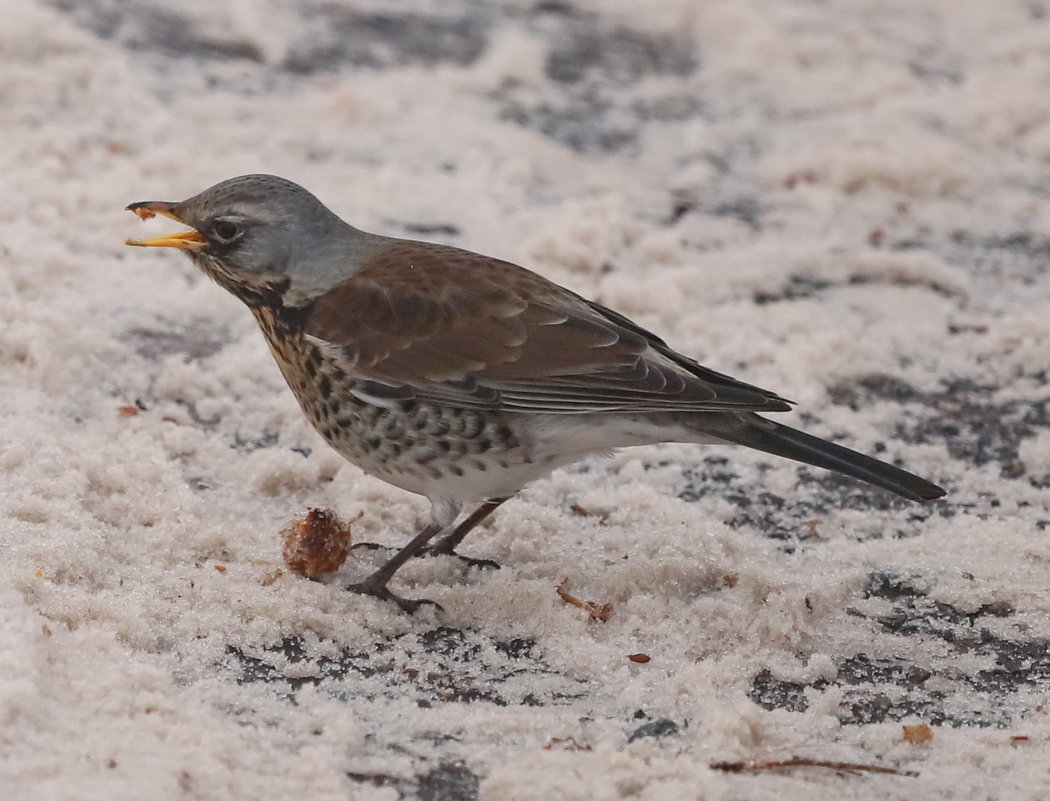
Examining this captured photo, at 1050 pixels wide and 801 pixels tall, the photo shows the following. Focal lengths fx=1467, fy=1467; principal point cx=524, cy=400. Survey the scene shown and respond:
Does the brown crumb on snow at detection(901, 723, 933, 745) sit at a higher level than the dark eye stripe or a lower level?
lower

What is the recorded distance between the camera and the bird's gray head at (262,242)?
12.5 feet

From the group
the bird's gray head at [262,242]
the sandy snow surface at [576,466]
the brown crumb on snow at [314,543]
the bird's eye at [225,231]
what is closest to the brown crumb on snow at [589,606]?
the sandy snow surface at [576,466]

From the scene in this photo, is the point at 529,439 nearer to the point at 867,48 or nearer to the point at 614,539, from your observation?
the point at 614,539

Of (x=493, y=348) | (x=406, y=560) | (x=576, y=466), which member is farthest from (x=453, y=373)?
(x=576, y=466)

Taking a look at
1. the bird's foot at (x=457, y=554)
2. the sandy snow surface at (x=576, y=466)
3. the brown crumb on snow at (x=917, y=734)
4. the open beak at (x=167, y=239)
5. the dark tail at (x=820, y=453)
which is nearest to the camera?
the sandy snow surface at (x=576, y=466)

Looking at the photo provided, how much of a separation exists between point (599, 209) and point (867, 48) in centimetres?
262

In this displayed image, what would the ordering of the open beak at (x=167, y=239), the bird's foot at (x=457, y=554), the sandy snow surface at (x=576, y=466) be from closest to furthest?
the sandy snow surface at (x=576, y=466) < the open beak at (x=167, y=239) < the bird's foot at (x=457, y=554)

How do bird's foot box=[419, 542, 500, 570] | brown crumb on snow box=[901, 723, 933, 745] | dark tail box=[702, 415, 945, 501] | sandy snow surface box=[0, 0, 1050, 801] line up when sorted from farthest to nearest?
bird's foot box=[419, 542, 500, 570] < dark tail box=[702, 415, 945, 501] < brown crumb on snow box=[901, 723, 933, 745] < sandy snow surface box=[0, 0, 1050, 801]

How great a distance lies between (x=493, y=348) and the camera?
3.67 m

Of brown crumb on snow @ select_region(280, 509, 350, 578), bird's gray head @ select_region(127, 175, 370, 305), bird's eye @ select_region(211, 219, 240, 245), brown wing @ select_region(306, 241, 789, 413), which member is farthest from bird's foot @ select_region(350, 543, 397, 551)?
bird's eye @ select_region(211, 219, 240, 245)

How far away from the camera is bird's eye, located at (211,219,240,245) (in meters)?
3.80

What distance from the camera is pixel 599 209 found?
602 cm

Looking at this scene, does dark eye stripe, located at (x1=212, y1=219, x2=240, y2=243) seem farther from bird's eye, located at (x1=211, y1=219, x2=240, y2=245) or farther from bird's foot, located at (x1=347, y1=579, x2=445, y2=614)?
bird's foot, located at (x1=347, y1=579, x2=445, y2=614)

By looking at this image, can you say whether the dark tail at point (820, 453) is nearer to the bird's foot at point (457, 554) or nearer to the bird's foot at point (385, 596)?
the bird's foot at point (457, 554)
